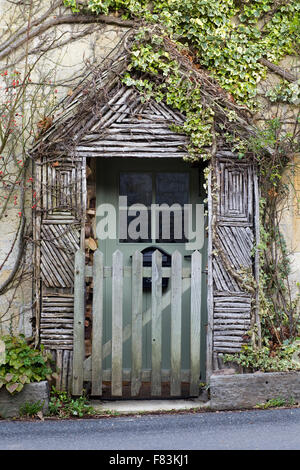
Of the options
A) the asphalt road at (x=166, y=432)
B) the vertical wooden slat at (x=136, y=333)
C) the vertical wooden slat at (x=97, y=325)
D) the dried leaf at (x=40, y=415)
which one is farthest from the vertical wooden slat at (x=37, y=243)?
the asphalt road at (x=166, y=432)

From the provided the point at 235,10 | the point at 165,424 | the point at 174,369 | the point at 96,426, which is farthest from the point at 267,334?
the point at 235,10

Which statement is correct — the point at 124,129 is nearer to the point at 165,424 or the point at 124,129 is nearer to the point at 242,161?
the point at 242,161

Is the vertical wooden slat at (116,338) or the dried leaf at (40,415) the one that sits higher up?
the vertical wooden slat at (116,338)

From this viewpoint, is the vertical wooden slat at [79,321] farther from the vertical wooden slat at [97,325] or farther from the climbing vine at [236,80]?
the climbing vine at [236,80]

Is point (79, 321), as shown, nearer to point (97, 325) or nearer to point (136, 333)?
point (97, 325)

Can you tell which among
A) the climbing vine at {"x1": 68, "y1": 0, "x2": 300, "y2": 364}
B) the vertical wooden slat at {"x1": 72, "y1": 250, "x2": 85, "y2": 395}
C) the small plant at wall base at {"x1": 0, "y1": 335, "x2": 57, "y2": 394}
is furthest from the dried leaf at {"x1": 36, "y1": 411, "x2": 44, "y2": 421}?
the climbing vine at {"x1": 68, "y1": 0, "x2": 300, "y2": 364}

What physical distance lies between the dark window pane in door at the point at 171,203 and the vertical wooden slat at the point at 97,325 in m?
1.37

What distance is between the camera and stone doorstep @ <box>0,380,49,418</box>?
5.02 meters

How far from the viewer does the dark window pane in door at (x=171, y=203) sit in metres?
6.57

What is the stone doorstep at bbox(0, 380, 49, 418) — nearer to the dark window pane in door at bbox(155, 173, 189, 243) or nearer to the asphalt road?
the asphalt road

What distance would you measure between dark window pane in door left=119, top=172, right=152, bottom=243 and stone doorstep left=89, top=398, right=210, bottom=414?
71.1 inches

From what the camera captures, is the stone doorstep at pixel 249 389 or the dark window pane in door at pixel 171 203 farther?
the dark window pane in door at pixel 171 203

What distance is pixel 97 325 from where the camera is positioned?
5375 millimetres
